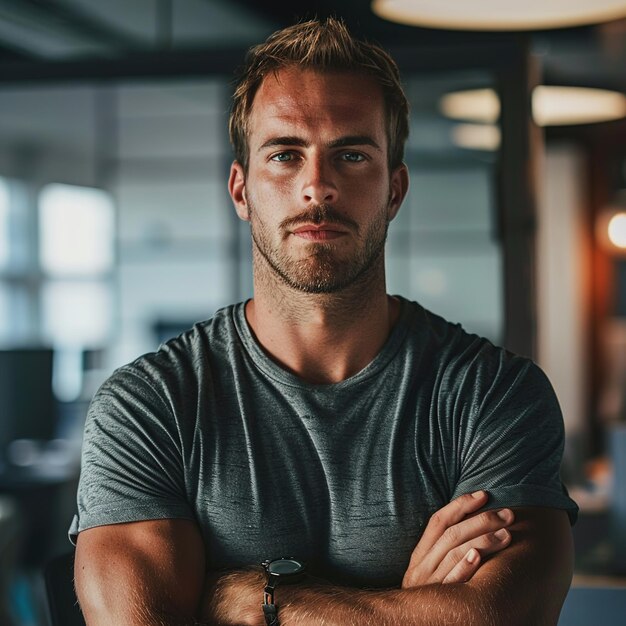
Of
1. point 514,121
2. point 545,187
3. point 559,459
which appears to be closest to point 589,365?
point 545,187

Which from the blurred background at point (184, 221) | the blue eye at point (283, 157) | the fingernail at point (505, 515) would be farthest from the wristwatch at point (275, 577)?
the blurred background at point (184, 221)

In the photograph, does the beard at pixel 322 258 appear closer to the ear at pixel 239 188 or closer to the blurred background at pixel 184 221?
the ear at pixel 239 188

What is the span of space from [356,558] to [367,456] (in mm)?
172

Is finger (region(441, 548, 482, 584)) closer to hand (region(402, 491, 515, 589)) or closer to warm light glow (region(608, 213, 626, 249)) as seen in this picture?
hand (region(402, 491, 515, 589))

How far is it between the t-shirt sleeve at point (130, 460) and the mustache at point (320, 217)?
0.39 m

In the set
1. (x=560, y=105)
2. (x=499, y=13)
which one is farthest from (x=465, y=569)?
(x=560, y=105)

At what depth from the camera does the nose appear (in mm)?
1815

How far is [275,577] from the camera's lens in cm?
173

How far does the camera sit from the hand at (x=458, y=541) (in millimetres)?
1716

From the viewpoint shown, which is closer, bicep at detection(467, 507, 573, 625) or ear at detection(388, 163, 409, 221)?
bicep at detection(467, 507, 573, 625)

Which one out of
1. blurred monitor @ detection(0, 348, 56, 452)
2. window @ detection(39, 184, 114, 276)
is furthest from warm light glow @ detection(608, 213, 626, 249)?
window @ detection(39, 184, 114, 276)

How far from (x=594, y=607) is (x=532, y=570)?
2.91 feet

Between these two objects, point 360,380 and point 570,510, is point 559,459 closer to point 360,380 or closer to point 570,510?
point 570,510

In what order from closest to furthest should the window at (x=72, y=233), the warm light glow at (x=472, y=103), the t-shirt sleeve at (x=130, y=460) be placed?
the t-shirt sleeve at (x=130, y=460)
the warm light glow at (x=472, y=103)
the window at (x=72, y=233)
